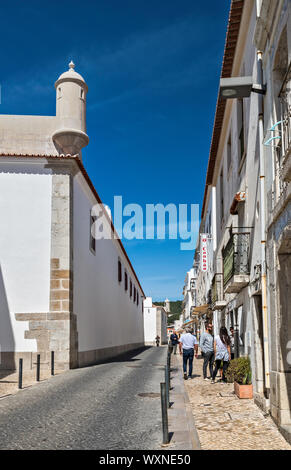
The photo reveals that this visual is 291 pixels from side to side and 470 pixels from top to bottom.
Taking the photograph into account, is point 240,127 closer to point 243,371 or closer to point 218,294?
point 243,371

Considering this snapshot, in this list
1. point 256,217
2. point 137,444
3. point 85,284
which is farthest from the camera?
point 85,284

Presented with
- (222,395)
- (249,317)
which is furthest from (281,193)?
(222,395)

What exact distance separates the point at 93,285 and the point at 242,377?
12120mm

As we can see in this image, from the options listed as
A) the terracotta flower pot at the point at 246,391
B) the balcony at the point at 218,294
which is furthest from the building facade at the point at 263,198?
the balcony at the point at 218,294

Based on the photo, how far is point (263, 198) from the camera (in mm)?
8188

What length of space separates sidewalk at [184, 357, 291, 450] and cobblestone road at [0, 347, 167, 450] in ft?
2.30

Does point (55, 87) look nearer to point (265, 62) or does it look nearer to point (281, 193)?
point (265, 62)

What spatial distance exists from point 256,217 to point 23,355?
9215 mm

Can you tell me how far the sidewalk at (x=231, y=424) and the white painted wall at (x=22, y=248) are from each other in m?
6.92

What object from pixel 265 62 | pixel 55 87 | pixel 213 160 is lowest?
pixel 265 62

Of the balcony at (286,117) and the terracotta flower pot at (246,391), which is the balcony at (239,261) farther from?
the balcony at (286,117)

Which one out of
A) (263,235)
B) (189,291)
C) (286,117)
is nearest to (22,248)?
(263,235)

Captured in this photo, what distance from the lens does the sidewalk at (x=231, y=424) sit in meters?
6.05

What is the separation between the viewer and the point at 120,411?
8.51m
